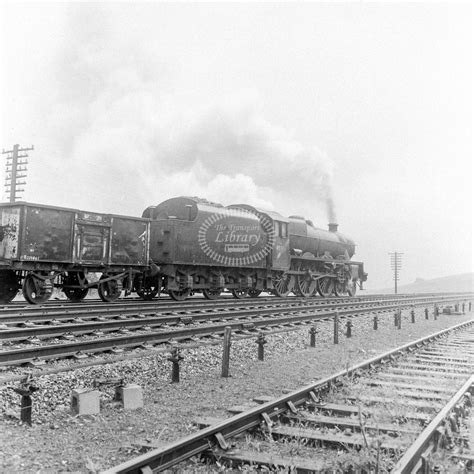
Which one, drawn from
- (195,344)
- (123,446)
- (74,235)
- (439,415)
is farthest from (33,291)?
(439,415)

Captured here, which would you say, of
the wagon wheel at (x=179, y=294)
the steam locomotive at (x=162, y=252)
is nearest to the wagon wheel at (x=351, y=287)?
the steam locomotive at (x=162, y=252)

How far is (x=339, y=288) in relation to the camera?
24078 millimetres

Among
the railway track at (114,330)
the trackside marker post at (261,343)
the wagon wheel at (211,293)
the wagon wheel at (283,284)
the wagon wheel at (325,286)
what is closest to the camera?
the railway track at (114,330)

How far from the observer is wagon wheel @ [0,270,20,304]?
12.2m

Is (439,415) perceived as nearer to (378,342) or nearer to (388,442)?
(388,442)

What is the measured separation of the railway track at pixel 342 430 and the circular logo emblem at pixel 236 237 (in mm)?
10054

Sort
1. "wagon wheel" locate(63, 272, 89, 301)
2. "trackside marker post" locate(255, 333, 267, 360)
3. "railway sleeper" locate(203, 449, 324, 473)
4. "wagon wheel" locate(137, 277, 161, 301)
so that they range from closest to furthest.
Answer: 1. "railway sleeper" locate(203, 449, 324, 473)
2. "trackside marker post" locate(255, 333, 267, 360)
3. "wagon wheel" locate(63, 272, 89, 301)
4. "wagon wheel" locate(137, 277, 161, 301)

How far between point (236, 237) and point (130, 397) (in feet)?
39.9

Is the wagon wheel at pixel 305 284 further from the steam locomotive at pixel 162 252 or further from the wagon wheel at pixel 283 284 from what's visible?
the wagon wheel at pixel 283 284

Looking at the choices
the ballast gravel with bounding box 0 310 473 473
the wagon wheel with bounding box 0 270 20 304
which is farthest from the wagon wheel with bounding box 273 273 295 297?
the ballast gravel with bounding box 0 310 473 473

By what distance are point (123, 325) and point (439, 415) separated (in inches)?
218

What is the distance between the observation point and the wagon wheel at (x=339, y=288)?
2383cm

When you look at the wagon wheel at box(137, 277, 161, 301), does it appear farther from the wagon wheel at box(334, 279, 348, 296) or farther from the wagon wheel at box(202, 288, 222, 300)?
the wagon wheel at box(334, 279, 348, 296)

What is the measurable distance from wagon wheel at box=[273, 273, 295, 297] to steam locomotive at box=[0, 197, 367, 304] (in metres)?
0.04
